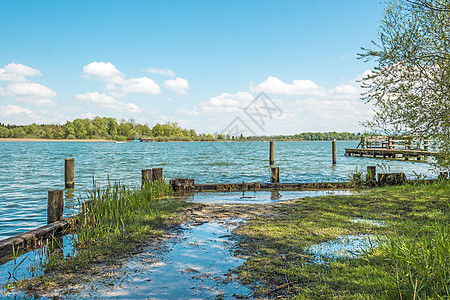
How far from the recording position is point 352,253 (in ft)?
17.8

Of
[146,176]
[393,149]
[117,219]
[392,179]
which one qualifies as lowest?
[117,219]

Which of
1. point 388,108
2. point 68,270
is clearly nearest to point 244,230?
point 68,270

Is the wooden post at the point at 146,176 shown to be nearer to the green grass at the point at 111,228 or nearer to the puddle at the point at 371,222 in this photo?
the green grass at the point at 111,228

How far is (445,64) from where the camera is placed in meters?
8.72

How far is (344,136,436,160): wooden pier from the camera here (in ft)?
35.3

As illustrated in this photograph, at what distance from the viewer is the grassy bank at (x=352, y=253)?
373 cm

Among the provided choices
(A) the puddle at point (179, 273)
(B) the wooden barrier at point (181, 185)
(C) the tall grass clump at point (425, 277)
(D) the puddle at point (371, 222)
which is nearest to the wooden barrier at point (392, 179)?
(D) the puddle at point (371, 222)

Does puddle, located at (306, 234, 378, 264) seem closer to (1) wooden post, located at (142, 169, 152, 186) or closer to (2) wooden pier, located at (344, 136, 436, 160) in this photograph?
(2) wooden pier, located at (344, 136, 436, 160)

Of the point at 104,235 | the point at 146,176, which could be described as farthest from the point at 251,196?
the point at 104,235

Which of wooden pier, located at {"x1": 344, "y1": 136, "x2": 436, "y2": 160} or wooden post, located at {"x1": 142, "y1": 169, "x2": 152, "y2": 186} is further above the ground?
wooden pier, located at {"x1": 344, "y1": 136, "x2": 436, "y2": 160}

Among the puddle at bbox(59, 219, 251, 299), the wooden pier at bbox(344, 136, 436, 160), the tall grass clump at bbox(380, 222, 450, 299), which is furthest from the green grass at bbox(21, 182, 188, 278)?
the wooden pier at bbox(344, 136, 436, 160)

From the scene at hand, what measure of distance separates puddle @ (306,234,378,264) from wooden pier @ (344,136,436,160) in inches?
201

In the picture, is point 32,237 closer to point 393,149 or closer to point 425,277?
point 425,277

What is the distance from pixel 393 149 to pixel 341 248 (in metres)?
38.1
